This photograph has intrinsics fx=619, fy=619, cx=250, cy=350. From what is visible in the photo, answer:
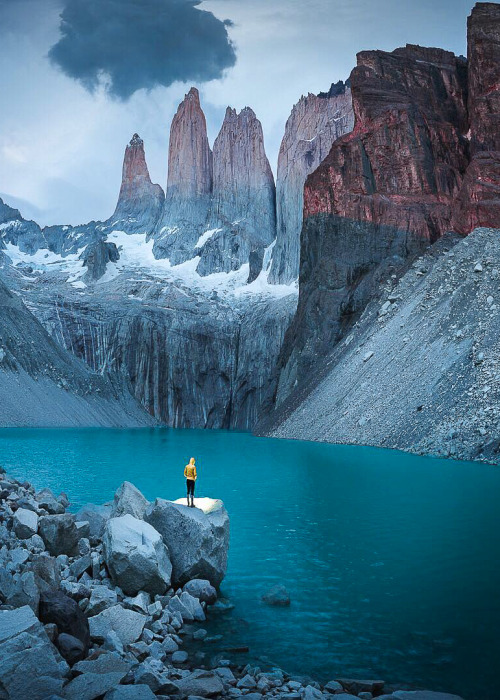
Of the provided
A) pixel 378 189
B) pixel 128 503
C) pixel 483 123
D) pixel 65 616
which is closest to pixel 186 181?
pixel 378 189

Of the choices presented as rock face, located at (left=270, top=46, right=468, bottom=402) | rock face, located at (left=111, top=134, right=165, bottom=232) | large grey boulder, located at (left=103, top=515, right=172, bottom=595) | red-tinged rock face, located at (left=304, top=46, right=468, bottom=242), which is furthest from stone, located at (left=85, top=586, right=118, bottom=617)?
rock face, located at (left=111, top=134, right=165, bottom=232)

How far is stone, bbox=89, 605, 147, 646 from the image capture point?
29.9 ft

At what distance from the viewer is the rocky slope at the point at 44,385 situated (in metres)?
78.1

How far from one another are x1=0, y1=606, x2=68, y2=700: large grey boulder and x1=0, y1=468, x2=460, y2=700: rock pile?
10 mm

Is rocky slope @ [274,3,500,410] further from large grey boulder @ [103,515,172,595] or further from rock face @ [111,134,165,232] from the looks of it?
rock face @ [111,134,165,232]

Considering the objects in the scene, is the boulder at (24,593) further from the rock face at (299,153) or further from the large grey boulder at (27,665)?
the rock face at (299,153)

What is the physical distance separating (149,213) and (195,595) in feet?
576

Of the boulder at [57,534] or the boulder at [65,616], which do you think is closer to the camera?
the boulder at [65,616]

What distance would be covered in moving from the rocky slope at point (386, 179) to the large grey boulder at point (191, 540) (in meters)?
57.9

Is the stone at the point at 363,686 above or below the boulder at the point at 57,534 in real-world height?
below

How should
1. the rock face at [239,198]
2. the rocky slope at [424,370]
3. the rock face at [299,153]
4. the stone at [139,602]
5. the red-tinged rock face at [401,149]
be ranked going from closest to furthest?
the stone at [139,602], the rocky slope at [424,370], the red-tinged rock face at [401,149], the rock face at [299,153], the rock face at [239,198]

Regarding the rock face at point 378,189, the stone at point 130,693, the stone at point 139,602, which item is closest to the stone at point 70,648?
the stone at point 130,693

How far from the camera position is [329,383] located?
59.9 m

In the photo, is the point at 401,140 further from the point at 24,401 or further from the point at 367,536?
the point at 367,536
